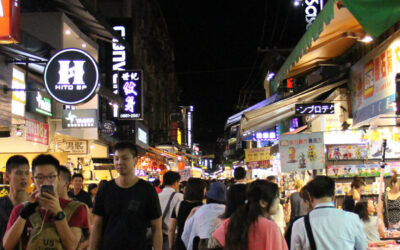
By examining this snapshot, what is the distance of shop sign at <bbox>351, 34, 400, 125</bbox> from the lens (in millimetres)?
9352

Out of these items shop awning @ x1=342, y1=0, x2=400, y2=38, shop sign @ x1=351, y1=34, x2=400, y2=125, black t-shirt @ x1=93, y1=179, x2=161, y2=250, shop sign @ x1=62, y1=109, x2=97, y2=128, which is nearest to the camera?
black t-shirt @ x1=93, y1=179, x2=161, y2=250

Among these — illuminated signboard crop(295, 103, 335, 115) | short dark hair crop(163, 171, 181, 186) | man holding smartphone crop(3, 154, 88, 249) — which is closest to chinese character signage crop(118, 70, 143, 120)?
illuminated signboard crop(295, 103, 335, 115)

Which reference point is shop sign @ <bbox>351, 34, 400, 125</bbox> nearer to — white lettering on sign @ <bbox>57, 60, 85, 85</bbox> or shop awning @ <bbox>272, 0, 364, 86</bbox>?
shop awning @ <bbox>272, 0, 364, 86</bbox>

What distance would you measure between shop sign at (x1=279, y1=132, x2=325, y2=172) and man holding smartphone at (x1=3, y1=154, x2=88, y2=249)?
25.7 feet

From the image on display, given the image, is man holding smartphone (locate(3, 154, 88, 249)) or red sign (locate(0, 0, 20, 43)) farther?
red sign (locate(0, 0, 20, 43))

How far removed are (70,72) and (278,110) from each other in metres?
5.53

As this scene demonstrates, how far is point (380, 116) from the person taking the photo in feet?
33.6

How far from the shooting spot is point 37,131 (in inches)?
566

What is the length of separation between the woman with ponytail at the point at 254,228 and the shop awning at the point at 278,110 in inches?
337

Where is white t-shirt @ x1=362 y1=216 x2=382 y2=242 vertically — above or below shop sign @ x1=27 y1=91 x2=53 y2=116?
below

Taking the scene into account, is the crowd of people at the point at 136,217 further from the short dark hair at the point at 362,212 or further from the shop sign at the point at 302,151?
the shop sign at the point at 302,151

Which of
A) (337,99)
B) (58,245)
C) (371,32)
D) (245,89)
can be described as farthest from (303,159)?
(245,89)

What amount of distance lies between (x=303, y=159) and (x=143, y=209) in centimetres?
712

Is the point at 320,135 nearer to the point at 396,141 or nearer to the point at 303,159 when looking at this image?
the point at 303,159
